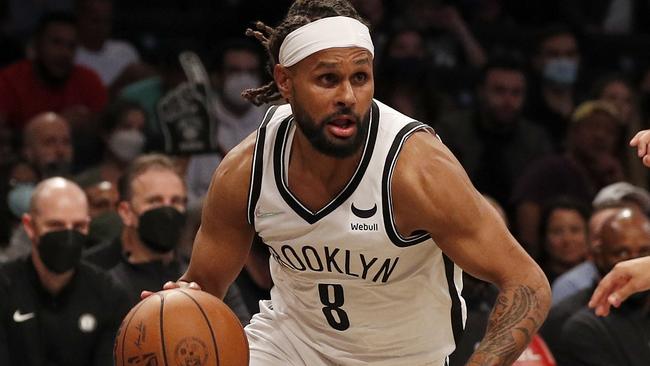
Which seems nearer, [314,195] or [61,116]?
[314,195]

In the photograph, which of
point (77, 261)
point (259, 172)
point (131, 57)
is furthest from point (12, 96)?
point (259, 172)

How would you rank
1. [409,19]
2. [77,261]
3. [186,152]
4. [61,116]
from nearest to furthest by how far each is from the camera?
[77,261], [186,152], [61,116], [409,19]

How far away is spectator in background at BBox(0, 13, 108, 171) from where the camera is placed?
28.2 feet

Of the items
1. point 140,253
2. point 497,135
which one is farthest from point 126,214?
point 497,135

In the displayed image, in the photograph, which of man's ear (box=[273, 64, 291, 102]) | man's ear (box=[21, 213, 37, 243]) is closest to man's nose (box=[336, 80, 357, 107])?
man's ear (box=[273, 64, 291, 102])

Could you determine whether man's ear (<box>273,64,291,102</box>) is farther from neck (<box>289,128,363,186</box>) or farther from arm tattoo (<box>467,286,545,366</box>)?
arm tattoo (<box>467,286,545,366</box>)

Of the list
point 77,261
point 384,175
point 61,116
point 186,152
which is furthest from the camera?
point 61,116

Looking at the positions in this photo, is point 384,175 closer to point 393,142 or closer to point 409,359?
point 393,142

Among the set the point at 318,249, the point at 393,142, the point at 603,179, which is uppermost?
the point at 393,142

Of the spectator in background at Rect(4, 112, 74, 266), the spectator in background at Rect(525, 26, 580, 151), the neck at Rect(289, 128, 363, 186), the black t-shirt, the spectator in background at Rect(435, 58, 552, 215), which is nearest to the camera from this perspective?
the neck at Rect(289, 128, 363, 186)

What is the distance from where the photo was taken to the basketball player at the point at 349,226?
13.6 feet

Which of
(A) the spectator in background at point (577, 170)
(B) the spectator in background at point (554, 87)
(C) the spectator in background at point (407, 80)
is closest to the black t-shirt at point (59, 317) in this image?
(A) the spectator in background at point (577, 170)

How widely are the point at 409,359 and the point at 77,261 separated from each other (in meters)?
2.22

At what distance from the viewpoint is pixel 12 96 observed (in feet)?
28.4
